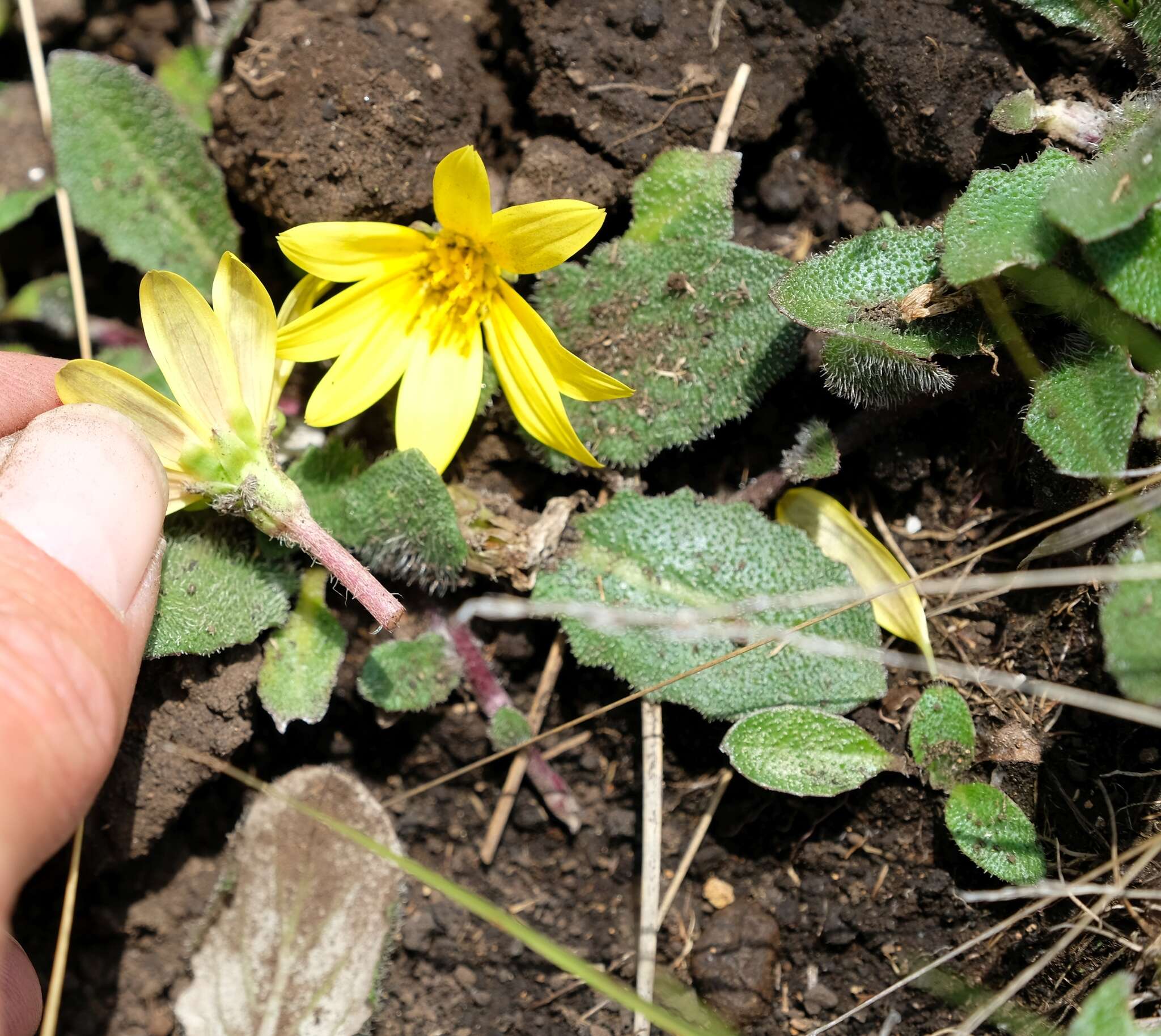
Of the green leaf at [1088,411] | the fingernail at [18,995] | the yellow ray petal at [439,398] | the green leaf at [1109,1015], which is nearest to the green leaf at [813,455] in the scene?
the green leaf at [1088,411]

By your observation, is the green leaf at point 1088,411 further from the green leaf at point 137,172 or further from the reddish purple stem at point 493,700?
the green leaf at point 137,172

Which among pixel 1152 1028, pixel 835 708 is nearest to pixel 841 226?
pixel 835 708

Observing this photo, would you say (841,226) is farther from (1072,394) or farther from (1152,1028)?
(1152,1028)

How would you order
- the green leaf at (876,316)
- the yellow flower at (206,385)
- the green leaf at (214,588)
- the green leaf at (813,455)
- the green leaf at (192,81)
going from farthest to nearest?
the green leaf at (192,81) → the green leaf at (813,455) → the green leaf at (214,588) → the green leaf at (876,316) → the yellow flower at (206,385)

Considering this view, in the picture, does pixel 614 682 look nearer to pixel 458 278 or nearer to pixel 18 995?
pixel 458 278

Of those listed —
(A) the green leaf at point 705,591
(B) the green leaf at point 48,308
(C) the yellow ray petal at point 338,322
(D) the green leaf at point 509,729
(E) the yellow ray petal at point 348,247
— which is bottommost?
(D) the green leaf at point 509,729

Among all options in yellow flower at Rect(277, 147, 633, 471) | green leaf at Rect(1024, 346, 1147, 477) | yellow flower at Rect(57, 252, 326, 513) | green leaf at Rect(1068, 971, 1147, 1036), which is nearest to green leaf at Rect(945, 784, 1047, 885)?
green leaf at Rect(1068, 971, 1147, 1036)

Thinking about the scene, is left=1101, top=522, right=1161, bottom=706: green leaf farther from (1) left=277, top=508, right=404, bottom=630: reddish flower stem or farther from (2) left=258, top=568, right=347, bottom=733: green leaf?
(2) left=258, top=568, right=347, bottom=733: green leaf
